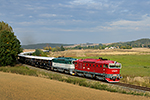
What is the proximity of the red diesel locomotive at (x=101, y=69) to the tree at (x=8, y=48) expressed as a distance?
25.6m

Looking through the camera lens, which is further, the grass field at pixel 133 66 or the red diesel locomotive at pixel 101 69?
the grass field at pixel 133 66

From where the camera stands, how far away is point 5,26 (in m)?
66.8

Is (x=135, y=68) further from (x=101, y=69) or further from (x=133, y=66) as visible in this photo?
(x=101, y=69)

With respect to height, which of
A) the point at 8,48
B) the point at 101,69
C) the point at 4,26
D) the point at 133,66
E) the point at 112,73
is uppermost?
the point at 4,26

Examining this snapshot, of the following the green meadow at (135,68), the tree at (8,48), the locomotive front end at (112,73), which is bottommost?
the green meadow at (135,68)

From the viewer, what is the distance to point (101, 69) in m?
25.0

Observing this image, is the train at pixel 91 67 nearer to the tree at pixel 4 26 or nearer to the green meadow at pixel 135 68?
the green meadow at pixel 135 68

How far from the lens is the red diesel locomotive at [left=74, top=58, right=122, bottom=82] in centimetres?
2393

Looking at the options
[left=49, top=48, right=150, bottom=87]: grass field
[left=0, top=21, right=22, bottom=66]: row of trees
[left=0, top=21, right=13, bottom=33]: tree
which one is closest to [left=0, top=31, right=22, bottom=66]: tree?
[left=0, top=21, right=22, bottom=66]: row of trees

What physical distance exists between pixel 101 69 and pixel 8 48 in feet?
106

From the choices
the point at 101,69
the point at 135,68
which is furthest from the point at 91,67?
the point at 135,68

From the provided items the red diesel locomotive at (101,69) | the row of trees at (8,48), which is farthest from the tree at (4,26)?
the red diesel locomotive at (101,69)

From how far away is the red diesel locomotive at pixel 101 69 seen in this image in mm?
23930

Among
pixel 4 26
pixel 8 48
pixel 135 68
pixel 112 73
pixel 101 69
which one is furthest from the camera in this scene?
pixel 4 26
